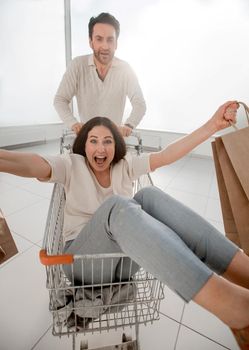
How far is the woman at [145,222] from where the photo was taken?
62 cm

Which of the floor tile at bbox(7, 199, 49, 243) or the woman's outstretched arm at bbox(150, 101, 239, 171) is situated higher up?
the woman's outstretched arm at bbox(150, 101, 239, 171)

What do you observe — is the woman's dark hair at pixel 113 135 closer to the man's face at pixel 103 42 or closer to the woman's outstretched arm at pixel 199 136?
the woman's outstretched arm at pixel 199 136

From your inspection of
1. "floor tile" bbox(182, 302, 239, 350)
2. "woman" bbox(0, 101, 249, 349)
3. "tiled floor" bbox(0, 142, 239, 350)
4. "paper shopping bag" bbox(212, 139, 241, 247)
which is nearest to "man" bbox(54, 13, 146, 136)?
"woman" bbox(0, 101, 249, 349)

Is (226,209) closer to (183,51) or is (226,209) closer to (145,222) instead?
(145,222)

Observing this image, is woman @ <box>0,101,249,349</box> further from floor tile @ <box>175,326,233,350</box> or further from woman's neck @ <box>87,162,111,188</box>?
floor tile @ <box>175,326,233,350</box>

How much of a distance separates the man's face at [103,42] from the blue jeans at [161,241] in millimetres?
1082

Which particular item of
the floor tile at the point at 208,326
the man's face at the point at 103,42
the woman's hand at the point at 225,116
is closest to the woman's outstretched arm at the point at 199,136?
the woman's hand at the point at 225,116

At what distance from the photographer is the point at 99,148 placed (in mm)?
1051

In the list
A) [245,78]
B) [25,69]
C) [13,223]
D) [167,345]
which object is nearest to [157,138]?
[245,78]

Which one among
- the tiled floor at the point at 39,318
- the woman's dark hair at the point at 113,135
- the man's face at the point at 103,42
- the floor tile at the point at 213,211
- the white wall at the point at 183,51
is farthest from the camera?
the white wall at the point at 183,51

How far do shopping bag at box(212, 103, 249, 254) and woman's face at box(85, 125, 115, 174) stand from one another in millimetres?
467

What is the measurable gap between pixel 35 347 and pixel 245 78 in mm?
3799

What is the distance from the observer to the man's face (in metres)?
1.51

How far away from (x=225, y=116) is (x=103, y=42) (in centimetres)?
103
